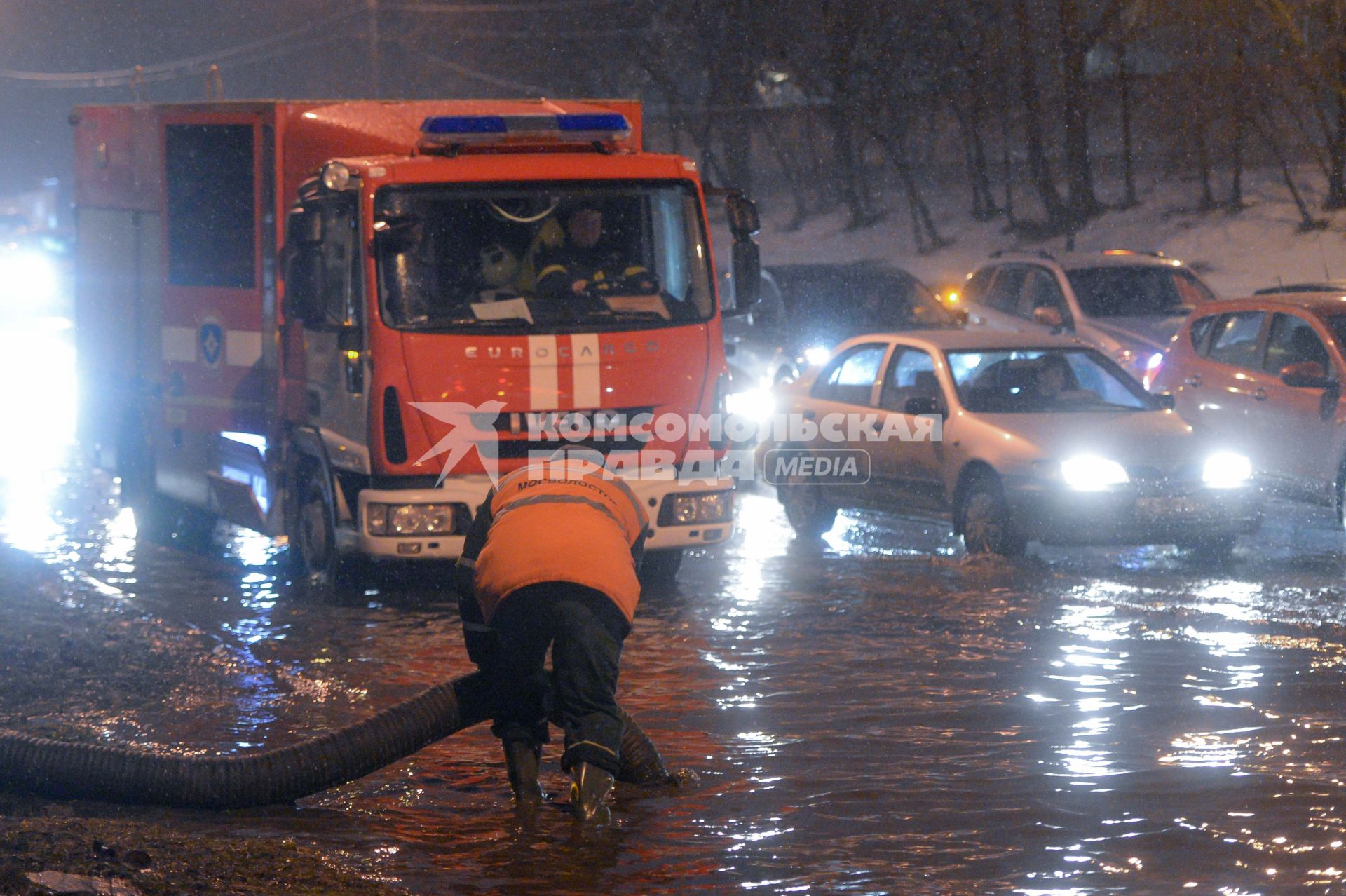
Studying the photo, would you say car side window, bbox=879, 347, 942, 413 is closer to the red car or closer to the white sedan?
the white sedan

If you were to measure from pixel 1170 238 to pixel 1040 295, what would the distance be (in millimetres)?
15371

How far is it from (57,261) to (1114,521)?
1172cm

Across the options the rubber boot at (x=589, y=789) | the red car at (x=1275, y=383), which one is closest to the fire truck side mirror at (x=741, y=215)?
the red car at (x=1275, y=383)

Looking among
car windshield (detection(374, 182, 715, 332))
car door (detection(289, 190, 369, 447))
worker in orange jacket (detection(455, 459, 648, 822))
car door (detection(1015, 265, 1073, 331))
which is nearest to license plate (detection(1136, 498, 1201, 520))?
car windshield (detection(374, 182, 715, 332))

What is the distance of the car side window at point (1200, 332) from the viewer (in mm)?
13511

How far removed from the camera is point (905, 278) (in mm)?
19031

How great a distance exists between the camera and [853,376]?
12.7 metres

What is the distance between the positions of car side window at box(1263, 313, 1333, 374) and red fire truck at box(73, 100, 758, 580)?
166 inches

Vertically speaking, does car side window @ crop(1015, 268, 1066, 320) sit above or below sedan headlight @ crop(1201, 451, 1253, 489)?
above

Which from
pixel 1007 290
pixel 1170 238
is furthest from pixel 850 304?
pixel 1170 238

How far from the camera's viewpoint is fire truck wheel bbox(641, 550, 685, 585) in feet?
34.9

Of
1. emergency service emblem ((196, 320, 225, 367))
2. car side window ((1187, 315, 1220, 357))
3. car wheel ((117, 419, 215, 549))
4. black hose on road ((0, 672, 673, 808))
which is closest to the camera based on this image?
black hose on road ((0, 672, 673, 808))

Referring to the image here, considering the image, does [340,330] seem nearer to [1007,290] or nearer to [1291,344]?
[1291,344]

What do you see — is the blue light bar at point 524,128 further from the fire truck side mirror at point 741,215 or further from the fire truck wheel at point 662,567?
the fire truck wheel at point 662,567
